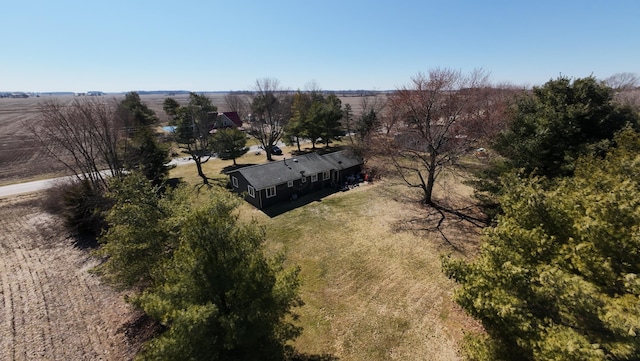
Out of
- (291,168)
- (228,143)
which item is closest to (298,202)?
(291,168)

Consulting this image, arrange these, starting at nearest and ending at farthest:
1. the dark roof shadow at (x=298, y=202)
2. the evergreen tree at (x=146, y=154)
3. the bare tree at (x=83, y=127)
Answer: the bare tree at (x=83, y=127), the dark roof shadow at (x=298, y=202), the evergreen tree at (x=146, y=154)

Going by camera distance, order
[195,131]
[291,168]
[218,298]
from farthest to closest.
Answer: [195,131]
[291,168]
[218,298]

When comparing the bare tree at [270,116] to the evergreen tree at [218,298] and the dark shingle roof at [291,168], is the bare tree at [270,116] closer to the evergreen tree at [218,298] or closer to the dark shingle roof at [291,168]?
the dark shingle roof at [291,168]

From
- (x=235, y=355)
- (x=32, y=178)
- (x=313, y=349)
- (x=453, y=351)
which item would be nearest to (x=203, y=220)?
(x=235, y=355)

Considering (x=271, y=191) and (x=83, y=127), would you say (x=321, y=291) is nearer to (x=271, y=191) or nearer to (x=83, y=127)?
(x=271, y=191)

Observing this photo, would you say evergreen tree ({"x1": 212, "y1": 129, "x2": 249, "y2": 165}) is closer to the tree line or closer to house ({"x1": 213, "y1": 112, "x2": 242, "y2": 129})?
the tree line

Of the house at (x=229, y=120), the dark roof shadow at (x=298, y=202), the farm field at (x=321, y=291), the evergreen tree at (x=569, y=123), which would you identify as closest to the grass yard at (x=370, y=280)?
the farm field at (x=321, y=291)

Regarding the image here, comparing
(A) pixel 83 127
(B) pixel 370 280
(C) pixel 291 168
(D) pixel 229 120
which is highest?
(A) pixel 83 127
